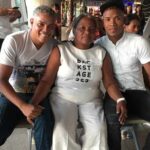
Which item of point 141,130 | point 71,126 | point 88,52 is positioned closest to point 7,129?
point 71,126

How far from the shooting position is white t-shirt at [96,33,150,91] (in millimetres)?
2078

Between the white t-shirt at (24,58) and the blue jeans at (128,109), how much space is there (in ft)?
1.61

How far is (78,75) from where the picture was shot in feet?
6.52

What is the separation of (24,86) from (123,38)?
0.74 m

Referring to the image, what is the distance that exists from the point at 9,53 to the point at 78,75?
1.48ft

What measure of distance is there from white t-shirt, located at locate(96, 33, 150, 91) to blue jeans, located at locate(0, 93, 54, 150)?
563mm

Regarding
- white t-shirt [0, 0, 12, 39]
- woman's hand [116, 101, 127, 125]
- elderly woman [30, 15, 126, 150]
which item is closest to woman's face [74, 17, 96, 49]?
elderly woman [30, 15, 126, 150]

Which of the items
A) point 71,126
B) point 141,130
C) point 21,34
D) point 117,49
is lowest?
point 141,130

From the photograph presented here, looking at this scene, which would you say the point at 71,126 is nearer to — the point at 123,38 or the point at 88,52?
the point at 88,52

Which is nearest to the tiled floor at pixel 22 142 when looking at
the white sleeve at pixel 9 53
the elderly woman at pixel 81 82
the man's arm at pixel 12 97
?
the elderly woman at pixel 81 82

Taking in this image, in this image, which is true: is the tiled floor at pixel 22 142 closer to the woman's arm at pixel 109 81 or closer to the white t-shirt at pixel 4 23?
the woman's arm at pixel 109 81

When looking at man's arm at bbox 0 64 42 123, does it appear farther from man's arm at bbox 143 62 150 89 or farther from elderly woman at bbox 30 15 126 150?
man's arm at bbox 143 62 150 89

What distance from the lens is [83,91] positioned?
2.00 metres

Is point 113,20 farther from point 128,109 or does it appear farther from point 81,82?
point 128,109
